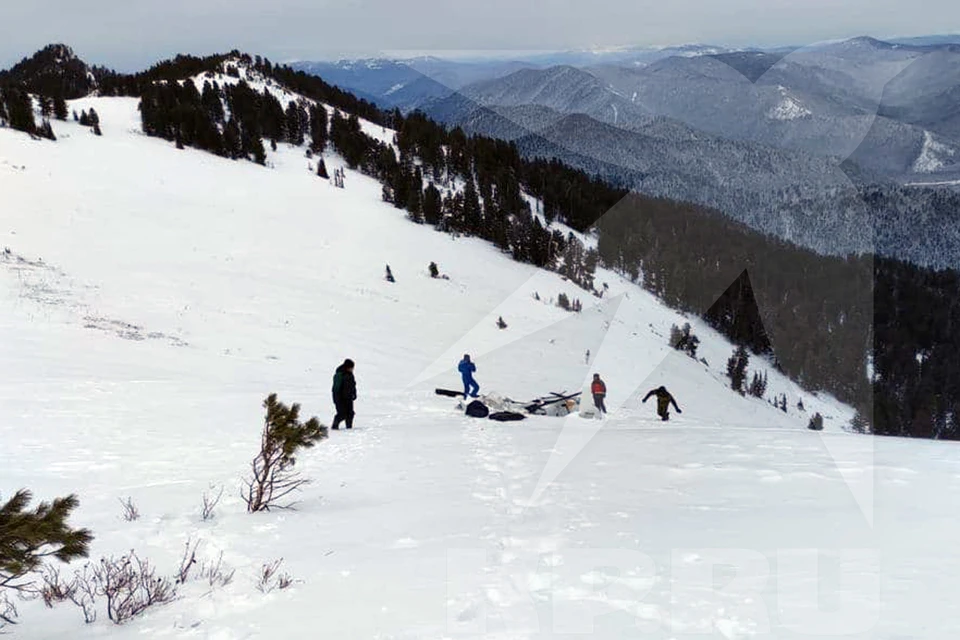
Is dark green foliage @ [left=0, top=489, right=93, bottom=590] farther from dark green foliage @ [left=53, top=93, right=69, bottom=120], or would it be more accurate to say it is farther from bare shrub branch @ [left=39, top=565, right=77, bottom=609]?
dark green foliage @ [left=53, top=93, right=69, bottom=120]

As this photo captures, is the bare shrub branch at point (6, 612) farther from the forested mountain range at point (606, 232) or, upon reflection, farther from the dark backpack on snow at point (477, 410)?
the forested mountain range at point (606, 232)

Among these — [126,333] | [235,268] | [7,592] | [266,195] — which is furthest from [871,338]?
[7,592]

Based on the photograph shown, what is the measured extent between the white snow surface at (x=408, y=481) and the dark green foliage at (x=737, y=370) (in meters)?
19.6

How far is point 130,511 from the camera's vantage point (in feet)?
20.3

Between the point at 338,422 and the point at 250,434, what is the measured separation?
183cm

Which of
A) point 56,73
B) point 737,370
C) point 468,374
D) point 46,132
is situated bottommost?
point 737,370

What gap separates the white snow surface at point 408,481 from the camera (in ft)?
13.4

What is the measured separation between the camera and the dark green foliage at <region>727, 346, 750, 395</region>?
1698 inches

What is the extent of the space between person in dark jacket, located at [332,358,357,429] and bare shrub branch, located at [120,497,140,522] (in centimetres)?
547

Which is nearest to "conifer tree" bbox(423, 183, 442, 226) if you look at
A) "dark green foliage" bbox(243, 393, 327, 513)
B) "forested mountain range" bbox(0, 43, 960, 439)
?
"forested mountain range" bbox(0, 43, 960, 439)

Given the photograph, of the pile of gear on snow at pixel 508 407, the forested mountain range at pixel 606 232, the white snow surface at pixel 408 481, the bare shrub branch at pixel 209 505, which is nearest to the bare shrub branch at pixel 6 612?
the white snow surface at pixel 408 481

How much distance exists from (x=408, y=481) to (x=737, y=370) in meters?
44.7

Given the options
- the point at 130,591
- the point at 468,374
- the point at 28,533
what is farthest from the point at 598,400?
the point at 28,533

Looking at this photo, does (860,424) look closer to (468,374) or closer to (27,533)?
(468,374)
